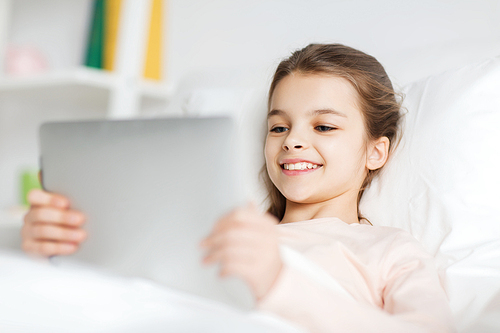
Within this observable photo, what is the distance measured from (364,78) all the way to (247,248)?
0.58 meters

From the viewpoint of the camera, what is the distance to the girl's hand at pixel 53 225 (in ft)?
1.75

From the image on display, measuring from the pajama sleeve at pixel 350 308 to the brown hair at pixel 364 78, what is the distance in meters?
0.31

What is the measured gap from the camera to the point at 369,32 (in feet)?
4.40

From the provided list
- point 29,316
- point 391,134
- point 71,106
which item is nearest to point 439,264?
point 391,134

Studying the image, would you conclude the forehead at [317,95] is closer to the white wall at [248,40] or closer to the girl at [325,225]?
the girl at [325,225]

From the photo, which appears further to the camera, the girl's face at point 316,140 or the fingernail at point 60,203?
the girl's face at point 316,140

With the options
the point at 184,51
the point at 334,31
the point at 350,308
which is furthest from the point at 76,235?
the point at 184,51

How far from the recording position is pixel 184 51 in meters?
1.71

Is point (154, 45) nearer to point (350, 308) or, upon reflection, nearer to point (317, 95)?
point (317, 95)

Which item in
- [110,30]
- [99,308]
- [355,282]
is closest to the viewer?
[99,308]

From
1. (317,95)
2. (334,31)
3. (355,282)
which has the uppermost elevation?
(334,31)

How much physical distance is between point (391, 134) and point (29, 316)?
0.76 m

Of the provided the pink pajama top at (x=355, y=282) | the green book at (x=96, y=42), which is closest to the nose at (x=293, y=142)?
the pink pajama top at (x=355, y=282)

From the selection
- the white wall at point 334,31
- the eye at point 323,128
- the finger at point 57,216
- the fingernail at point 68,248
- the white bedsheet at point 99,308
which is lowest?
the fingernail at point 68,248
